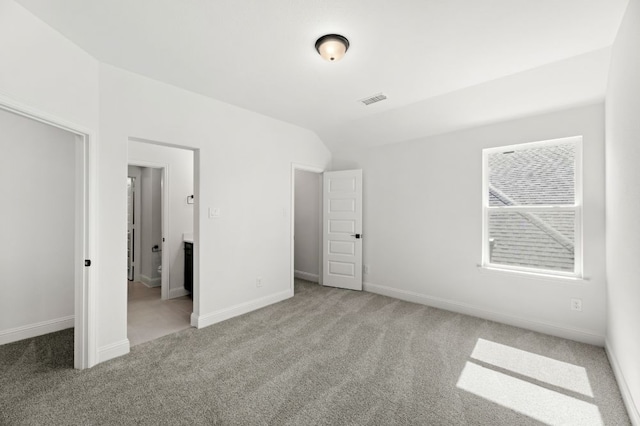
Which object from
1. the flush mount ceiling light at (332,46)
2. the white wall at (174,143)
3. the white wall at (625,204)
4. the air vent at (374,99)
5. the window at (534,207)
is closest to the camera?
the white wall at (625,204)

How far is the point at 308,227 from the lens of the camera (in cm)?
554

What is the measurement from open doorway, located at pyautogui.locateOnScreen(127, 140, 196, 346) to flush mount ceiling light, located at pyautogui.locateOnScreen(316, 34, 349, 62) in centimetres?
224

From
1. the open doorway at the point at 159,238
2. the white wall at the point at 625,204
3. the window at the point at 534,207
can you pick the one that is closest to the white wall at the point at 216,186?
the open doorway at the point at 159,238

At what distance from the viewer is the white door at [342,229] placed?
4680mm

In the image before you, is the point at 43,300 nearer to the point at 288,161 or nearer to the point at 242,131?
the point at 242,131

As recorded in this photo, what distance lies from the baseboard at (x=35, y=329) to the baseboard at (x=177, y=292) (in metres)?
1.20

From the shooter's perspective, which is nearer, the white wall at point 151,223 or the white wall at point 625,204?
the white wall at point 625,204

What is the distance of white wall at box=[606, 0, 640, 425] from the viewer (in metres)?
1.66

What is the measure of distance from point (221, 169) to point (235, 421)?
2605 mm

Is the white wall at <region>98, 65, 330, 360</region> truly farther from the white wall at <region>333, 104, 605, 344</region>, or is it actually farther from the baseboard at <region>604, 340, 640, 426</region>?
the baseboard at <region>604, 340, 640, 426</region>

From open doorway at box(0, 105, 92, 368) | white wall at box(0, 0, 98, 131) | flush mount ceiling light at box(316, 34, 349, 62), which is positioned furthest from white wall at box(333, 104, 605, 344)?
open doorway at box(0, 105, 92, 368)

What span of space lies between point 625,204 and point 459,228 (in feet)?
5.99

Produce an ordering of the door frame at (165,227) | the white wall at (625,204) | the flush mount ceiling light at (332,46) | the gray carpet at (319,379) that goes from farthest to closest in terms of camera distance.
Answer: the door frame at (165,227) → the flush mount ceiling light at (332,46) → the gray carpet at (319,379) → the white wall at (625,204)

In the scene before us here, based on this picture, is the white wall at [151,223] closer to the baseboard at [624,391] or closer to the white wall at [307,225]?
the white wall at [307,225]
